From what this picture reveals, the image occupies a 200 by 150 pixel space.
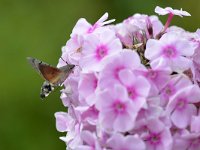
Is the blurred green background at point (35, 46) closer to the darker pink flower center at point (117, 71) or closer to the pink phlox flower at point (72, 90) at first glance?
the pink phlox flower at point (72, 90)

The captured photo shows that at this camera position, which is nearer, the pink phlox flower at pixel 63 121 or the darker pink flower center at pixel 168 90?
the darker pink flower center at pixel 168 90

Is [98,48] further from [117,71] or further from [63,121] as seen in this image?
[63,121]

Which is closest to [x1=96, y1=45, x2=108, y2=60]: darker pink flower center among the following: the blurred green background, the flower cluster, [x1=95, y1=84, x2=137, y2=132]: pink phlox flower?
the flower cluster

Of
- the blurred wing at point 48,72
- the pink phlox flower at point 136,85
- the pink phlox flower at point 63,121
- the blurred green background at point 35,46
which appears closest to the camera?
the pink phlox flower at point 136,85

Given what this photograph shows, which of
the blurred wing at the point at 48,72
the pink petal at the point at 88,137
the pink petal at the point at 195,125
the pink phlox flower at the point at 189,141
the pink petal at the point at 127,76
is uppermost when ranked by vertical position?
the blurred wing at the point at 48,72

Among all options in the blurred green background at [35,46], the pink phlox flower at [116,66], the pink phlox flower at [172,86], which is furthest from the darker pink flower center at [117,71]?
the blurred green background at [35,46]

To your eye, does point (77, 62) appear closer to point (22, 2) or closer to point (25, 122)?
point (25, 122)

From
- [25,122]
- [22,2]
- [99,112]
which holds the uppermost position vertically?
[22,2]

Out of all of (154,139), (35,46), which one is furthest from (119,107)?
(35,46)

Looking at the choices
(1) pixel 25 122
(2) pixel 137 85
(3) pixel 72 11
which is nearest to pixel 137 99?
(2) pixel 137 85
